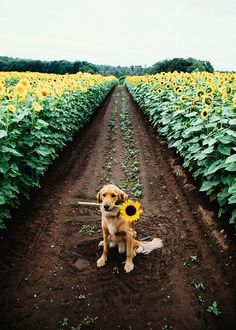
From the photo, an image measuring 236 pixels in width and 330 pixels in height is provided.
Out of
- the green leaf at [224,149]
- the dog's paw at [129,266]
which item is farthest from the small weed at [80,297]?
the green leaf at [224,149]

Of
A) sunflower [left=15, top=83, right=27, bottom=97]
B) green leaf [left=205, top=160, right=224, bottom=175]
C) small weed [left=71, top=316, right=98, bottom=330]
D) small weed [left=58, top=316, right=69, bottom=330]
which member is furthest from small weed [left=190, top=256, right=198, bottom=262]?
sunflower [left=15, top=83, right=27, bottom=97]

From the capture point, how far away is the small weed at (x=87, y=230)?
5.29 m

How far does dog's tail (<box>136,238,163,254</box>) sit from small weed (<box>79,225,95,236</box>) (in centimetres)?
94

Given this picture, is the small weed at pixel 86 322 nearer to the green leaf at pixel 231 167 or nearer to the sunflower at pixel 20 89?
the green leaf at pixel 231 167

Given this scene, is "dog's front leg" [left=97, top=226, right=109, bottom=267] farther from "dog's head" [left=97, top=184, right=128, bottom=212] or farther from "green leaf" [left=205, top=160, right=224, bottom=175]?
"green leaf" [left=205, top=160, right=224, bottom=175]

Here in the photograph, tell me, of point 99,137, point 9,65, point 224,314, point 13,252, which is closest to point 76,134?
point 99,137

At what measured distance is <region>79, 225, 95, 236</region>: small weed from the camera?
5.29 metres

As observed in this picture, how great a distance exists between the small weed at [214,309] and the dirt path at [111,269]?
0.05m

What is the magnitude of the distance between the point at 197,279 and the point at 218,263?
464mm

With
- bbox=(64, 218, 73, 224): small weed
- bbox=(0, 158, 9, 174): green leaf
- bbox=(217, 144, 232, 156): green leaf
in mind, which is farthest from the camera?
bbox=(64, 218, 73, 224): small weed

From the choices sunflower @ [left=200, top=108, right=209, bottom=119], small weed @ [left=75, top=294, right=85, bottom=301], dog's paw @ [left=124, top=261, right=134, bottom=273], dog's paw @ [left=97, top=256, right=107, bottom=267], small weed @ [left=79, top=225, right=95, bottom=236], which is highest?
sunflower @ [left=200, top=108, right=209, bottom=119]

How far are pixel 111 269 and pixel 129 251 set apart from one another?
0.37 metres

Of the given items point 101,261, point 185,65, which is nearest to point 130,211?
point 101,261

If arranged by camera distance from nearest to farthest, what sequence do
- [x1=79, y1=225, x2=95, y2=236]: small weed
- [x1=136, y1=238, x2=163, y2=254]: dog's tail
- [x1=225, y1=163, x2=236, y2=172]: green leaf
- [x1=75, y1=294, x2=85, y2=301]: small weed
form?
[x1=75, y1=294, x2=85, y2=301]: small weed → [x1=225, y1=163, x2=236, y2=172]: green leaf → [x1=136, y1=238, x2=163, y2=254]: dog's tail → [x1=79, y1=225, x2=95, y2=236]: small weed
